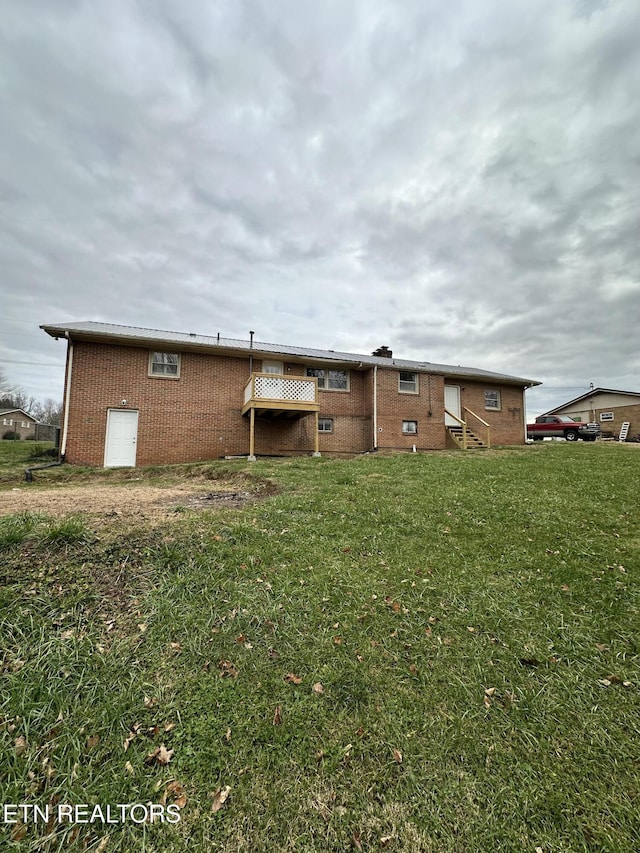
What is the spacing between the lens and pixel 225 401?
14.5 m

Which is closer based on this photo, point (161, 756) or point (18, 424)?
point (161, 756)

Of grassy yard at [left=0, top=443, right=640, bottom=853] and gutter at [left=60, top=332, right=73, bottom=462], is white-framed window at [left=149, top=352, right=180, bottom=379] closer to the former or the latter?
gutter at [left=60, top=332, right=73, bottom=462]

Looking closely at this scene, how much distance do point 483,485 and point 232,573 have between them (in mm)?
5577

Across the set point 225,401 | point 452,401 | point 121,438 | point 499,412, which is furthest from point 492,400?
point 121,438

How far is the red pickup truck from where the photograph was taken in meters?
21.4

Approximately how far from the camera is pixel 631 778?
2084mm

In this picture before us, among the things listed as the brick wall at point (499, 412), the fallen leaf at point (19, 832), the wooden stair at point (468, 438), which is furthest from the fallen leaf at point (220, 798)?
the brick wall at point (499, 412)

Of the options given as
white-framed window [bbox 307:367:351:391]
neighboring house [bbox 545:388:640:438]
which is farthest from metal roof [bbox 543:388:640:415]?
white-framed window [bbox 307:367:351:391]

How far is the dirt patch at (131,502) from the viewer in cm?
515

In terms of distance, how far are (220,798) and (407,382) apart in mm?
16637

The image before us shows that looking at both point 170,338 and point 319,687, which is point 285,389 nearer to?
point 170,338

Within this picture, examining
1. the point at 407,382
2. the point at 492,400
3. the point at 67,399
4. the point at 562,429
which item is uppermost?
the point at 407,382

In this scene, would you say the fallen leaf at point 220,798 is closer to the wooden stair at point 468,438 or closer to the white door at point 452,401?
the wooden stair at point 468,438

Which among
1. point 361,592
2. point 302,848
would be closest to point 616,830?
point 302,848
